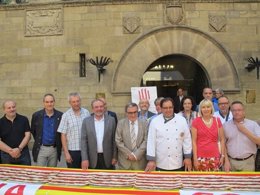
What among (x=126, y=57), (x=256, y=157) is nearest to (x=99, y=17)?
(x=126, y=57)

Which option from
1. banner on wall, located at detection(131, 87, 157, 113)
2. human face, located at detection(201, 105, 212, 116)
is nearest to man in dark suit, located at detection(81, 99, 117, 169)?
human face, located at detection(201, 105, 212, 116)

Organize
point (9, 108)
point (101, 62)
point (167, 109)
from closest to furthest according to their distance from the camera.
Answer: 1. point (167, 109)
2. point (9, 108)
3. point (101, 62)

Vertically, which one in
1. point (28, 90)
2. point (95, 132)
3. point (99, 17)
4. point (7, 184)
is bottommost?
point (7, 184)

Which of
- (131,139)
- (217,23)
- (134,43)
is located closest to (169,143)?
(131,139)

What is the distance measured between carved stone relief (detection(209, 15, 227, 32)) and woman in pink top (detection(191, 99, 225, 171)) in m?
7.83

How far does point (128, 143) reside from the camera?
210 inches

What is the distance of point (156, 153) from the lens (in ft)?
16.9

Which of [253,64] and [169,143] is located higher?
[253,64]

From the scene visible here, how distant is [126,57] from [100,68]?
98 cm

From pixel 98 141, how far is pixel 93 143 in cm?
9

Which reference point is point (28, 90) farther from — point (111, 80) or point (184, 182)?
point (184, 182)

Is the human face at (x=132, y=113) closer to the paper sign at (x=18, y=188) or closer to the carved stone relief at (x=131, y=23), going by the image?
the paper sign at (x=18, y=188)

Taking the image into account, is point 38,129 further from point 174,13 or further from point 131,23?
point 174,13

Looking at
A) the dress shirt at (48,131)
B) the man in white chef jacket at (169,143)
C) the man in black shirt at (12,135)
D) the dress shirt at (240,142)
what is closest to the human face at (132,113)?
the man in white chef jacket at (169,143)
